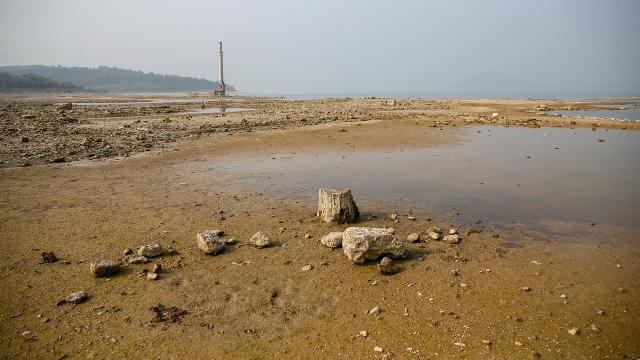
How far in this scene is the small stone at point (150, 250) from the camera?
6.02 metres

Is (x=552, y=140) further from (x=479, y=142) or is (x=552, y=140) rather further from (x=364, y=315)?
(x=364, y=315)

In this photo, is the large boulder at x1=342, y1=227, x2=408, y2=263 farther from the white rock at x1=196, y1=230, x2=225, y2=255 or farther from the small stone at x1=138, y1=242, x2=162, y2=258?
the small stone at x1=138, y1=242, x2=162, y2=258

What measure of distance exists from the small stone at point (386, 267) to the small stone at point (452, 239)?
139 cm

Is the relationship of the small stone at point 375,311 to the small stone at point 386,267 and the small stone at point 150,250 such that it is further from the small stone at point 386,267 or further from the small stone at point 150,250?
the small stone at point 150,250

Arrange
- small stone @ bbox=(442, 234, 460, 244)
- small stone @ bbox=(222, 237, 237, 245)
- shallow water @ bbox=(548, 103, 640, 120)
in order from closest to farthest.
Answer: small stone @ bbox=(442, 234, 460, 244)
small stone @ bbox=(222, 237, 237, 245)
shallow water @ bbox=(548, 103, 640, 120)

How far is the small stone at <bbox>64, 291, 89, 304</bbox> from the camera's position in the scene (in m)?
4.85

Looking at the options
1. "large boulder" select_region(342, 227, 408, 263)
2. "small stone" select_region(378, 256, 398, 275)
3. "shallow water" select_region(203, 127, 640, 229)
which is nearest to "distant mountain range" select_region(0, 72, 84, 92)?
"shallow water" select_region(203, 127, 640, 229)

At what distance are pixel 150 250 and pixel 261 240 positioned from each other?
1675 mm

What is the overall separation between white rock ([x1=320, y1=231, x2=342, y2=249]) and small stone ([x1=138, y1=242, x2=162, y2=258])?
2544 mm

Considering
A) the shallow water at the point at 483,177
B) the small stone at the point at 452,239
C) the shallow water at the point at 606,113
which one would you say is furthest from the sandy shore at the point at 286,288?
the shallow water at the point at 606,113

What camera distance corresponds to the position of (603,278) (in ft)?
17.2

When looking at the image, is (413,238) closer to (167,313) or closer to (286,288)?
(286,288)

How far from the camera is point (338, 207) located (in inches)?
289

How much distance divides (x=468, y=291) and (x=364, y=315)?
4.72 feet
